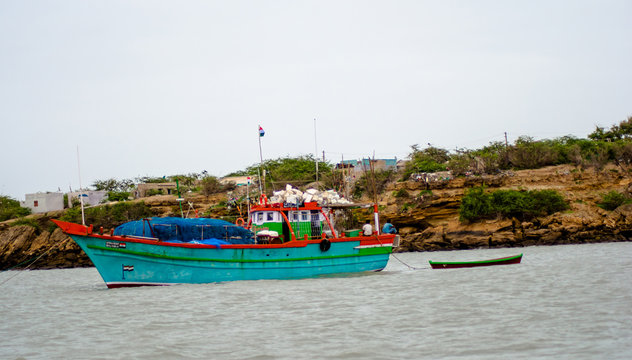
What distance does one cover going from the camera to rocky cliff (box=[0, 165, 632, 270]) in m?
35.0

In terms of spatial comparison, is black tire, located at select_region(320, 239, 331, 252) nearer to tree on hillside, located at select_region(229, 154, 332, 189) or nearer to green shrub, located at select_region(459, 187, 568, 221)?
green shrub, located at select_region(459, 187, 568, 221)

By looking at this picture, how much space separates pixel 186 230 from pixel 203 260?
186cm

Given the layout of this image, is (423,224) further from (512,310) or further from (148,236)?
(512,310)

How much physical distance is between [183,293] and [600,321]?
10933 mm

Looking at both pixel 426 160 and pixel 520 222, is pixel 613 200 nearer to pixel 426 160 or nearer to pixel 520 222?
pixel 520 222

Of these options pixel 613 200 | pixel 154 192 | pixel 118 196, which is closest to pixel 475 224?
pixel 613 200

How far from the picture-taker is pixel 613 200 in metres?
37.0

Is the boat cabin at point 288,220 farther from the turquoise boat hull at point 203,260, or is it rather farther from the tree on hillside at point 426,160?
the tree on hillside at point 426,160

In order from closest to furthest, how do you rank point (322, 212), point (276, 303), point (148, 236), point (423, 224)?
point (276, 303) < point (148, 236) < point (322, 212) < point (423, 224)

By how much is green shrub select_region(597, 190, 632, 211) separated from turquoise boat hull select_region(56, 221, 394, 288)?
22.8 m

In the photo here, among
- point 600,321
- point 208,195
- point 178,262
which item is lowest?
point 600,321

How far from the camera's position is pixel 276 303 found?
1459 cm

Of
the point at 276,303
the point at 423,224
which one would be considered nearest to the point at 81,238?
A: the point at 276,303

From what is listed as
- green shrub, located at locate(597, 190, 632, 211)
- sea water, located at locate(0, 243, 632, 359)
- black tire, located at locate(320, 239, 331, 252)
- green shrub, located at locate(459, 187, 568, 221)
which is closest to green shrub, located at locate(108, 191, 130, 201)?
green shrub, located at locate(459, 187, 568, 221)
